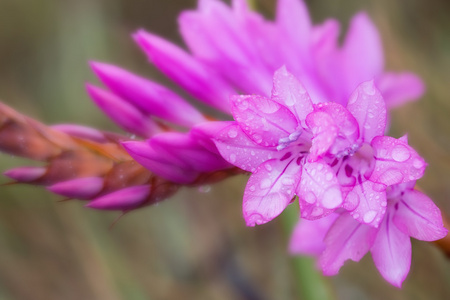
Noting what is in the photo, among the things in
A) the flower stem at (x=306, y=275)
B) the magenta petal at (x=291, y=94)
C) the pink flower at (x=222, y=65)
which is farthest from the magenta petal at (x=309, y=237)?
the magenta petal at (x=291, y=94)

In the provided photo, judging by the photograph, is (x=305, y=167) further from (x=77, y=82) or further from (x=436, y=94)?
(x=77, y=82)

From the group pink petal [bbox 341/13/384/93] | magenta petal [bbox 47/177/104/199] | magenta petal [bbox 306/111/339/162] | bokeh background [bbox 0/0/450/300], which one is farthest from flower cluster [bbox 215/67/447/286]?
bokeh background [bbox 0/0/450/300]

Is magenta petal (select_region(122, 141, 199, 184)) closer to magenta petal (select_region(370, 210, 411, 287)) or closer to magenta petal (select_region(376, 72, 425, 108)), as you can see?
magenta petal (select_region(370, 210, 411, 287))

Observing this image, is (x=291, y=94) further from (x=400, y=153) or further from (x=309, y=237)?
(x=309, y=237)

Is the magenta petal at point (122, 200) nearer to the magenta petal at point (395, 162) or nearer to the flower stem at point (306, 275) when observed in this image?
the magenta petal at point (395, 162)

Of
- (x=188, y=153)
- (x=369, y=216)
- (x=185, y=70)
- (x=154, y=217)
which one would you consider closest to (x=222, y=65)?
(x=185, y=70)
